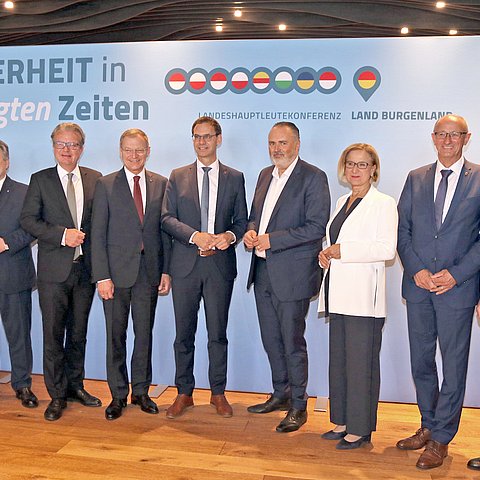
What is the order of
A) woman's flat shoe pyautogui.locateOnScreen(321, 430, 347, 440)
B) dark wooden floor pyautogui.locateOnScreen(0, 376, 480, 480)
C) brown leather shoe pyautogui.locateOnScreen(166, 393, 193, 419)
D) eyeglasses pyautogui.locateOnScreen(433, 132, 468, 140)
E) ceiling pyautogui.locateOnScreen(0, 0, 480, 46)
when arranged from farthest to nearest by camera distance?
ceiling pyautogui.locateOnScreen(0, 0, 480, 46), brown leather shoe pyautogui.locateOnScreen(166, 393, 193, 419), woman's flat shoe pyautogui.locateOnScreen(321, 430, 347, 440), eyeglasses pyautogui.locateOnScreen(433, 132, 468, 140), dark wooden floor pyautogui.locateOnScreen(0, 376, 480, 480)

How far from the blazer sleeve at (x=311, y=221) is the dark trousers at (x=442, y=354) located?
74 centimetres

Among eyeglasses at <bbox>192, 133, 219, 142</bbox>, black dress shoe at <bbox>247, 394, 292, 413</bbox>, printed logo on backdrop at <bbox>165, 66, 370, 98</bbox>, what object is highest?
printed logo on backdrop at <bbox>165, 66, 370, 98</bbox>

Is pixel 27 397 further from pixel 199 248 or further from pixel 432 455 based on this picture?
pixel 432 455

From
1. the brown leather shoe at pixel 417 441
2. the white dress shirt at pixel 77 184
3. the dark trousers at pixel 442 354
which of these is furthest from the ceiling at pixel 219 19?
the brown leather shoe at pixel 417 441

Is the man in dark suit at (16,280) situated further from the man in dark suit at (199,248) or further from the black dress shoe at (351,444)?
the black dress shoe at (351,444)

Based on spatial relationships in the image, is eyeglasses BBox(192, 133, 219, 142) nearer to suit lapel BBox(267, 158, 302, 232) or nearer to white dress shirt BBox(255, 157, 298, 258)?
white dress shirt BBox(255, 157, 298, 258)

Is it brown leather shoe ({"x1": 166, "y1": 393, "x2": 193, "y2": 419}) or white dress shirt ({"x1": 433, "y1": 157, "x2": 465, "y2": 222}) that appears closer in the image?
white dress shirt ({"x1": 433, "y1": 157, "x2": 465, "y2": 222})

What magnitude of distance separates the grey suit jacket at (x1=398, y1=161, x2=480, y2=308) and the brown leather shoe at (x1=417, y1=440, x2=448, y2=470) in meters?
0.84

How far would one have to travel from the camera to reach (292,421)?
4.05 metres

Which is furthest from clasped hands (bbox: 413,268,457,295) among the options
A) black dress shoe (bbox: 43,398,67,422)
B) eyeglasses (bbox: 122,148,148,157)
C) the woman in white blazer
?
black dress shoe (bbox: 43,398,67,422)

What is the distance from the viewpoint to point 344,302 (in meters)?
3.65

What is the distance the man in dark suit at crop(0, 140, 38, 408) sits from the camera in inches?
171

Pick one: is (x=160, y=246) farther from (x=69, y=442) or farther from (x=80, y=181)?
(x=69, y=442)

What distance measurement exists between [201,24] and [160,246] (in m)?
2.05
